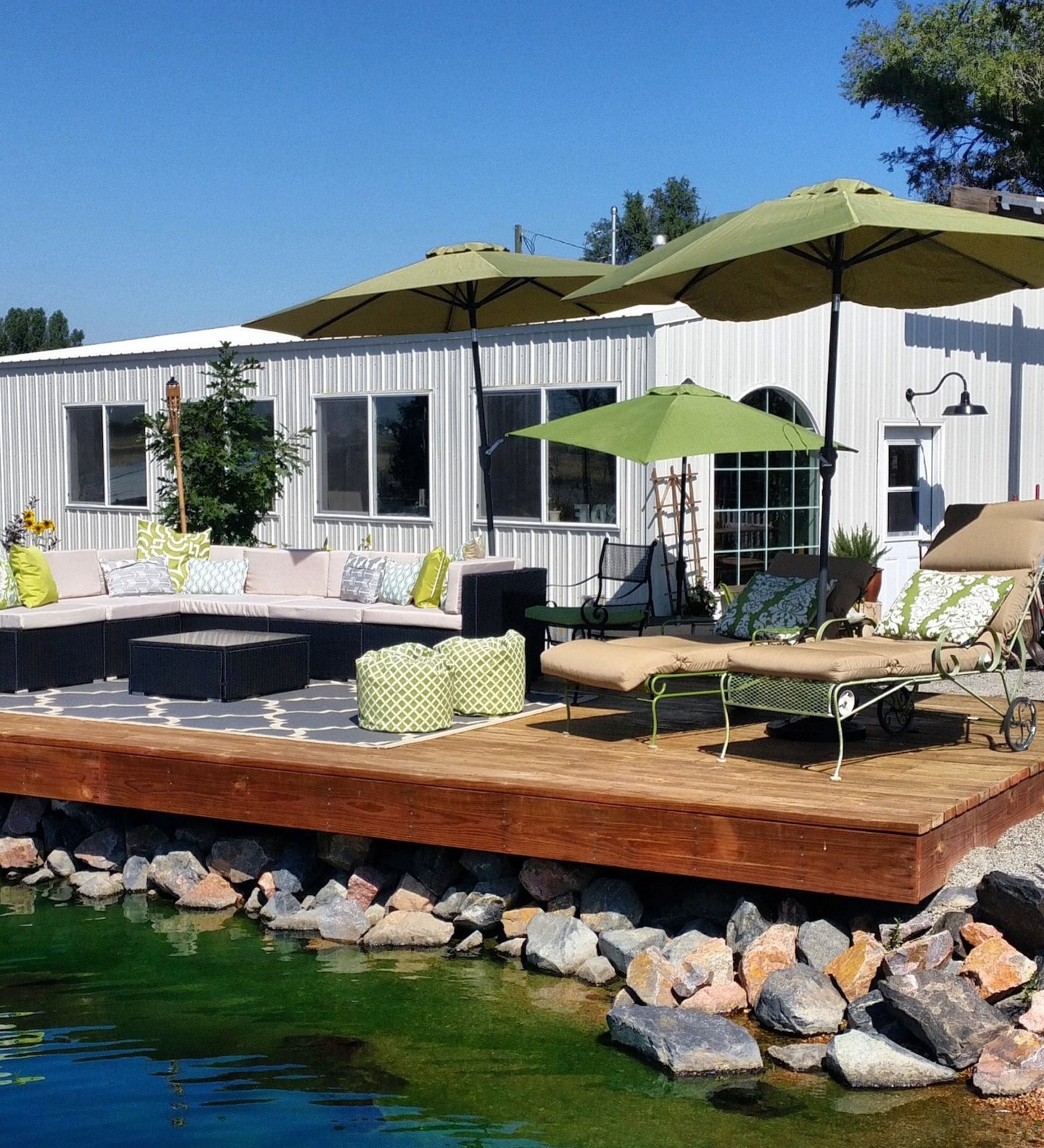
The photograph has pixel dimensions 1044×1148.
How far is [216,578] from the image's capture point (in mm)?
9633

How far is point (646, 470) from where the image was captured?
10.6m

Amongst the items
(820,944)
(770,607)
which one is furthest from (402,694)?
(820,944)

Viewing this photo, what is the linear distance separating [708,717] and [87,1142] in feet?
13.3

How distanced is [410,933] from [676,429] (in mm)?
2672

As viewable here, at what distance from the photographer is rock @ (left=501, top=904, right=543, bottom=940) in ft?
18.7

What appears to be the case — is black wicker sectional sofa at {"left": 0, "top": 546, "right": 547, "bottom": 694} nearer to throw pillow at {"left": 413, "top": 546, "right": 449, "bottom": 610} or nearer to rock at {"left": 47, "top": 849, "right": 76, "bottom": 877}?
throw pillow at {"left": 413, "top": 546, "right": 449, "bottom": 610}

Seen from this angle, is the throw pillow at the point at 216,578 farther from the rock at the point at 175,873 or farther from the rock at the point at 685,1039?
the rock at the point at 685,1039

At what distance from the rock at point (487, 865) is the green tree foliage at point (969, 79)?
66.2ft

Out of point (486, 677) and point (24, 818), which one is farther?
point (486, 677)

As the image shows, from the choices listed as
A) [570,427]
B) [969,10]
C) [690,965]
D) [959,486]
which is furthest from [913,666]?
[969,10]

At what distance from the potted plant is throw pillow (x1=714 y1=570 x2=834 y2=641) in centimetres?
398

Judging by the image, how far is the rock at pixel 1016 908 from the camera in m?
4.81

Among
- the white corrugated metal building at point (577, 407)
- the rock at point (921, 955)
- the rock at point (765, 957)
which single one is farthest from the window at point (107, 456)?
the rock at point (921, 955)

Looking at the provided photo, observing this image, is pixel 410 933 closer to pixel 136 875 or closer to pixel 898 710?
pixel 136 875
